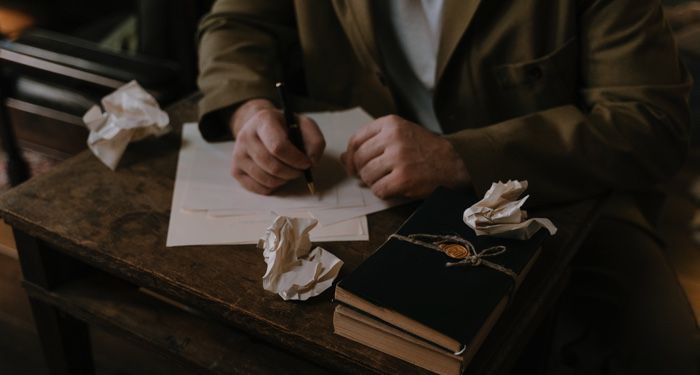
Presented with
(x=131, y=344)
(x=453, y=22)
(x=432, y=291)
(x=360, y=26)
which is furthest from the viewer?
(x=131, y=344)

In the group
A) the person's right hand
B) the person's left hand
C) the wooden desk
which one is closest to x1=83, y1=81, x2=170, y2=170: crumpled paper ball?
the wooden desk

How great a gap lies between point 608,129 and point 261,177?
0.56 meters

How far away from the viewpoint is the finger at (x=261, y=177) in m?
1.13

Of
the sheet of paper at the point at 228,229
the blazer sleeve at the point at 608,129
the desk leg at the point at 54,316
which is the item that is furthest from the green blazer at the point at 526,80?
the desk leg at the point at 54,316

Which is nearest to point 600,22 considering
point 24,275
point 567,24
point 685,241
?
point 567,24

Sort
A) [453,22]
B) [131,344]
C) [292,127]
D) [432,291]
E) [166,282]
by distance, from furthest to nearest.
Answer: [131,344], [453,22], [292,127], [166,282], [432,291]

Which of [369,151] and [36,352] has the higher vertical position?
[369,151]

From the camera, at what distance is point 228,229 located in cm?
105

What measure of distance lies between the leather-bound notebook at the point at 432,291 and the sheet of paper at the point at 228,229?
12cm

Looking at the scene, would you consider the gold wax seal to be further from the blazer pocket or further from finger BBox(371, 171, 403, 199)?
the blazer pocket

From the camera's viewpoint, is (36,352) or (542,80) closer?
(542,80)

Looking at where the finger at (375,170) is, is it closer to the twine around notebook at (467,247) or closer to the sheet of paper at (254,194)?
the sheet of paper at (254,194)

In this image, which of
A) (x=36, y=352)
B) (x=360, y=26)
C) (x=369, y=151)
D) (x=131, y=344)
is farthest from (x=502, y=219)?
(x=36, y=352)

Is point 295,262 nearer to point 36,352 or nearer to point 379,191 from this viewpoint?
point 379,191
